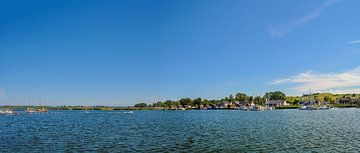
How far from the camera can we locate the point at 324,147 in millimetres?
35156

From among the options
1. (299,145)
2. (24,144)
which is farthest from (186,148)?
(24,144)

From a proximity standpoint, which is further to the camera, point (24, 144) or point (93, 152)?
point (24, 144)

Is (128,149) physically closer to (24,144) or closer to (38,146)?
(38,146)

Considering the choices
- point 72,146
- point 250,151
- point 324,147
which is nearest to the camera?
point 250,151

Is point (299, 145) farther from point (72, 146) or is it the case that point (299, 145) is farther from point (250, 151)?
point (72, 146)

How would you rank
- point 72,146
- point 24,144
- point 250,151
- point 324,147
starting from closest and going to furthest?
point 250,151 → point 324,147 → point 72,146 → point 24,144

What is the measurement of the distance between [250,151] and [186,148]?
720cm

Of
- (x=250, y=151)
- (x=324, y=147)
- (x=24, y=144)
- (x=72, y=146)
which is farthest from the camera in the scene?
(x=24, y=144)

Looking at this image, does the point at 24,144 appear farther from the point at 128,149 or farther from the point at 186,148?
the point at 186,148

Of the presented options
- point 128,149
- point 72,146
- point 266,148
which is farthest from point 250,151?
point 72,146

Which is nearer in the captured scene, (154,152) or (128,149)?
(154,152)

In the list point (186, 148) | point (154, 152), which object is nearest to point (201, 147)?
point (186, 148)

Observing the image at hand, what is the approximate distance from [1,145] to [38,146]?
5.57 m

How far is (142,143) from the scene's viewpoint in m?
40.5
